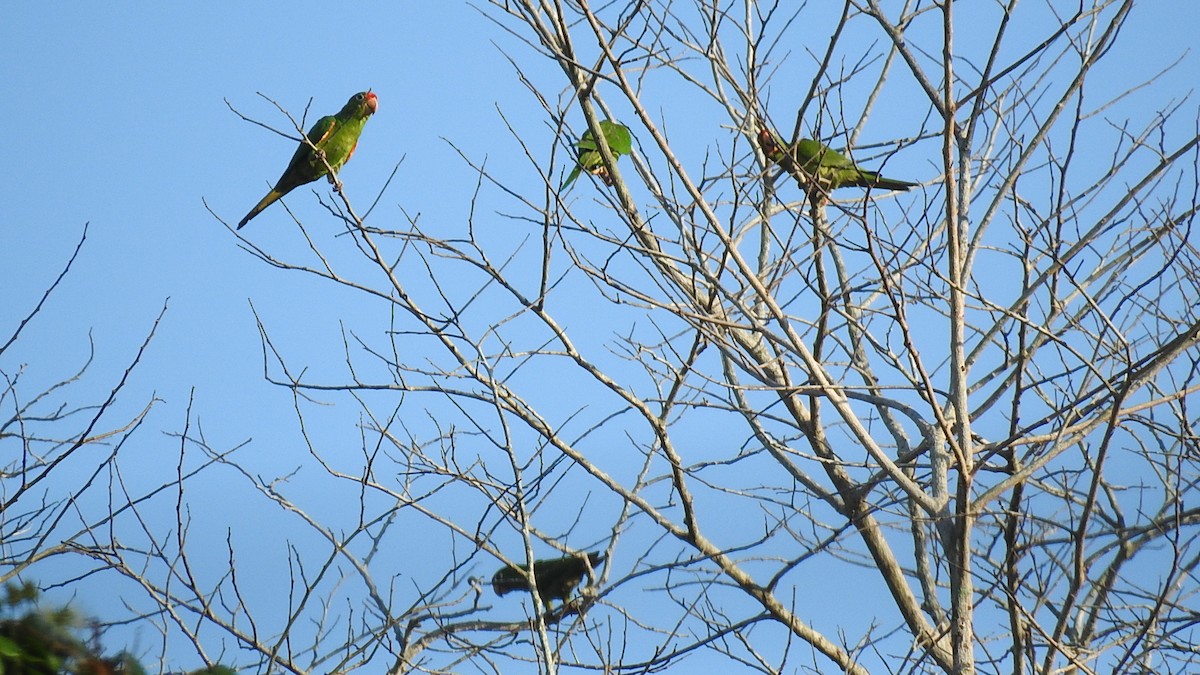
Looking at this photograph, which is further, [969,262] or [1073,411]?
[969,262]

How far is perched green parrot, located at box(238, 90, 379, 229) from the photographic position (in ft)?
19.6

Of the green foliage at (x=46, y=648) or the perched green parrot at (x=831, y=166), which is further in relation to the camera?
the perched green parrot at (x=831, y=166)

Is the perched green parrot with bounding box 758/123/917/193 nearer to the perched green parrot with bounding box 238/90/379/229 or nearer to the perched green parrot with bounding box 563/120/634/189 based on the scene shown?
the perched green parrot with bounding box 563/120/634/189

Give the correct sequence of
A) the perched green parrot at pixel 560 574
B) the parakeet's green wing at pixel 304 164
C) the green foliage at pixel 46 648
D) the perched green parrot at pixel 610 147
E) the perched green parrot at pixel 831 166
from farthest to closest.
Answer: the parakeet's green wing at pixel 304 164 < the perched green parrot at pixel 560 574 < the perched green parrot at pixel 610 147 < the perched green parrot at pixel 831 166 < the green foliage at pixel 46 648

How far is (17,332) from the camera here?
3324 mm

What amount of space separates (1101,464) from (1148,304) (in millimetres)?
1489

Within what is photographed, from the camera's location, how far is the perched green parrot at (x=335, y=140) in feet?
19.6

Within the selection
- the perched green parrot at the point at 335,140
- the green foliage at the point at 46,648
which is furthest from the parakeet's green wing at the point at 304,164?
the green foliage at the point at 46,648

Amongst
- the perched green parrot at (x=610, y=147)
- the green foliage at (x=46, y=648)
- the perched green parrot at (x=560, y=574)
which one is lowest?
the green foliage at (x=46, y=648)

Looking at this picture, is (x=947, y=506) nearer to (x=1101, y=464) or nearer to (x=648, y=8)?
(x=1101, y=464)

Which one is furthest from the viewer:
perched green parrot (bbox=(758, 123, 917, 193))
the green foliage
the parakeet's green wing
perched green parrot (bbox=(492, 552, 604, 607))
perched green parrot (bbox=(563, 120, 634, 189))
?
the parakeet's green wing

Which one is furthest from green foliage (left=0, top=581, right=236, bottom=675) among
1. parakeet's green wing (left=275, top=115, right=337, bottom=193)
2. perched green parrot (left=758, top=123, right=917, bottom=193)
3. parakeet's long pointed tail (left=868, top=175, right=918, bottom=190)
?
parakeet's green wing (left=275, top=115, right=337, bottom=193)

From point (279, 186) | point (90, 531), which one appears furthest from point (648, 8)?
point (279, 186)

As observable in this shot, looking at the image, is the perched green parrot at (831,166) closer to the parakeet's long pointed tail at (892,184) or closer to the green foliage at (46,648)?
the parakeet's long pointed tail at (892,184)
